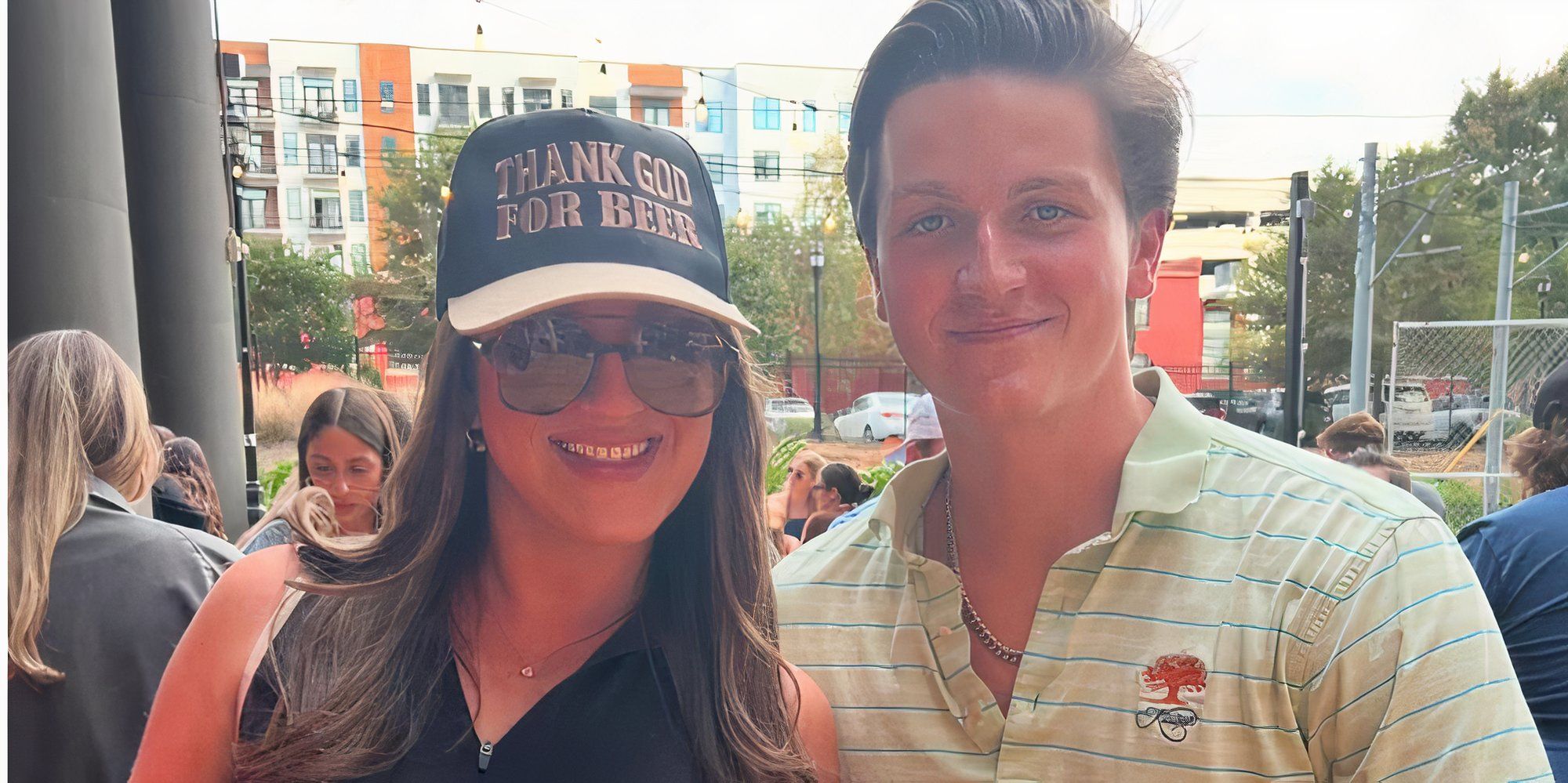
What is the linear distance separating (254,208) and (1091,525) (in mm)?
6451

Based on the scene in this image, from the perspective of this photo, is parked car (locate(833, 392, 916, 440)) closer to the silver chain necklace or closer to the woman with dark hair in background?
the silver chain necklace

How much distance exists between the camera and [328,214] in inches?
90.9

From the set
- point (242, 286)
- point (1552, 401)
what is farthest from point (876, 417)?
point (242, 286)

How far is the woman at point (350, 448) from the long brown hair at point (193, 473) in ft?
2.43

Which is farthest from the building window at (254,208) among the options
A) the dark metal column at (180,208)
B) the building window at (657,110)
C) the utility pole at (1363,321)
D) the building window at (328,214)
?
the utility pole at (1363,321)

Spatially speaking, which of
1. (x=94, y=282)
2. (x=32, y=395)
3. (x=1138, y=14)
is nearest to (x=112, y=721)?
(x=32, y=395)

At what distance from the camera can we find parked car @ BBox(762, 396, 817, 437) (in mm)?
1496

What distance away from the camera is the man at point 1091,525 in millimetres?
1084

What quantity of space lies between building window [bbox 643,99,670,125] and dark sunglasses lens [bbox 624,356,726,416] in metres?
0.45

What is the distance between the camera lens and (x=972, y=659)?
50.0 inches

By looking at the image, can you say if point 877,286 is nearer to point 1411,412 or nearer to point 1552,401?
point 1552,401

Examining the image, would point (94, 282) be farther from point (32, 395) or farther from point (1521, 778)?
point (1521, 778)

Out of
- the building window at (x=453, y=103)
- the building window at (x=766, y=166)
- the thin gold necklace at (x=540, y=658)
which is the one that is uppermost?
the building window at (x=453, y=103)

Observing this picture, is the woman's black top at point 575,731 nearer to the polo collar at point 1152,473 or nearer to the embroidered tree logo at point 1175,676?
the polo collar at point 1152,473
